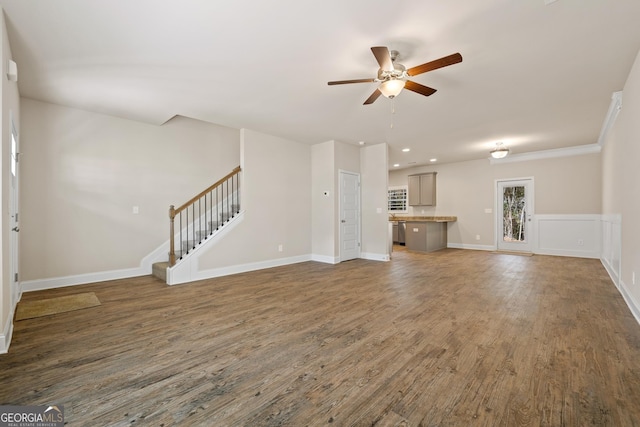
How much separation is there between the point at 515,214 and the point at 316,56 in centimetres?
766

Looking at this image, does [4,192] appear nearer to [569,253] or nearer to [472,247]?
[472,247]

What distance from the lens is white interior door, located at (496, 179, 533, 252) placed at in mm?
7750

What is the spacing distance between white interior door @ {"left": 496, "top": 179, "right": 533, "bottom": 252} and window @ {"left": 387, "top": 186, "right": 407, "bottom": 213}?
112 inches

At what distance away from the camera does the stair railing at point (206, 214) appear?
553 cm

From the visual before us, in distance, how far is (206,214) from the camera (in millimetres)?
5934

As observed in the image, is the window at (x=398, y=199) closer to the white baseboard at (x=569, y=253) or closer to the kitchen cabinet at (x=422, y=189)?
the kitchen cabinet at (x=422, y=189)

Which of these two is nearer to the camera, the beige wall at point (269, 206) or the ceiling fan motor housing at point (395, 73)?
the ceiling fan motor housing at point (395, 73)

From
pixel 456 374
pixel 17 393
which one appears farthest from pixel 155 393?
pixel 456 374

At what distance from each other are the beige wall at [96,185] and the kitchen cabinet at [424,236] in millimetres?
5830

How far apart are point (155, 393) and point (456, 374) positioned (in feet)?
6.48

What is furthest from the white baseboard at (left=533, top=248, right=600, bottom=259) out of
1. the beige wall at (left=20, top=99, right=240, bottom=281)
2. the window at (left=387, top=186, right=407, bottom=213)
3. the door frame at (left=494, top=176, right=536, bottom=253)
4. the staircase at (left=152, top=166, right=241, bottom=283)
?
the beige wall at (left=20, top=99, right=240, bottom=281)

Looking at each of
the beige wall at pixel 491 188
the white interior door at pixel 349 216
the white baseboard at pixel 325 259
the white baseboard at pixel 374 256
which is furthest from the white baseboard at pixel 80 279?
the beige wall at pixel 491 188

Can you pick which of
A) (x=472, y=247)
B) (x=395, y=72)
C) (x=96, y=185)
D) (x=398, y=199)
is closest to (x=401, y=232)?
(x=398, y=199)

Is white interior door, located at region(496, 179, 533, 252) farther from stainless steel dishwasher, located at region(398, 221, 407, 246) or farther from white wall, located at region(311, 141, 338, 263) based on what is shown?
white wall, located at region(311, 141, 338, 263)
